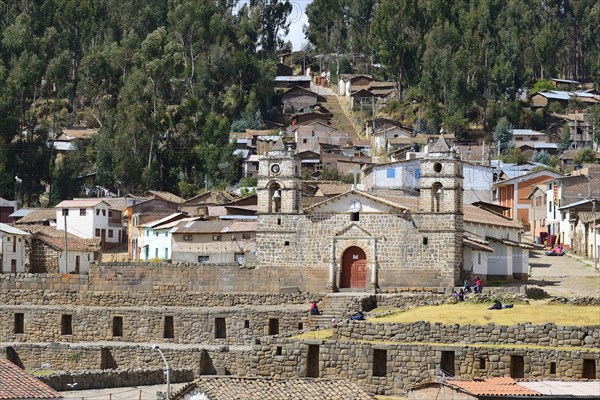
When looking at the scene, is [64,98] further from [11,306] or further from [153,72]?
[11,306]

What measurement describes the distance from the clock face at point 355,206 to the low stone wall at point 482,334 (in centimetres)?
1097

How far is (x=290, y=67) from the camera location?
138500 millimetres

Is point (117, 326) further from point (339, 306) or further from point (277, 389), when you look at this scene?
point (277, 389)

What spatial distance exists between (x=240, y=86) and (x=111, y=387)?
70.1 metres

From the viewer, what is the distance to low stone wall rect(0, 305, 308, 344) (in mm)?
60594

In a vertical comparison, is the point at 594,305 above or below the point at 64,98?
below

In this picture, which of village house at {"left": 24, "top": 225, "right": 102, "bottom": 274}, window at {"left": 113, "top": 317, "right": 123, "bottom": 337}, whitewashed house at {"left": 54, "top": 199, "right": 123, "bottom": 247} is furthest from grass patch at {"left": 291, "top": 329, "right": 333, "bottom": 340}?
whitewashed house at {"left": 54, "top": 199, "right": 123, "bottom": 247}

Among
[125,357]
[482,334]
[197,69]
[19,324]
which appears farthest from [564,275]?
[197,69]

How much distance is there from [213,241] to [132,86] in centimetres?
2850

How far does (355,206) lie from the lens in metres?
64.4

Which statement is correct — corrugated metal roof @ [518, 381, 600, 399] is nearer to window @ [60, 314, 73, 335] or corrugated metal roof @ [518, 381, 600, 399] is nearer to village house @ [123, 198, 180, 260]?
window @ [60, 314, 73, 335]

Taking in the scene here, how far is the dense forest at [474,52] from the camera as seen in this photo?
4528 inches

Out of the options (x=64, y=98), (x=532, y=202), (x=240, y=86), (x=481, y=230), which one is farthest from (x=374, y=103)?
(x=481, y=230)

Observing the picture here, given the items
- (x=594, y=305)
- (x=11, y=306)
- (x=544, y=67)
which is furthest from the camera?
(x=544, y=67)
